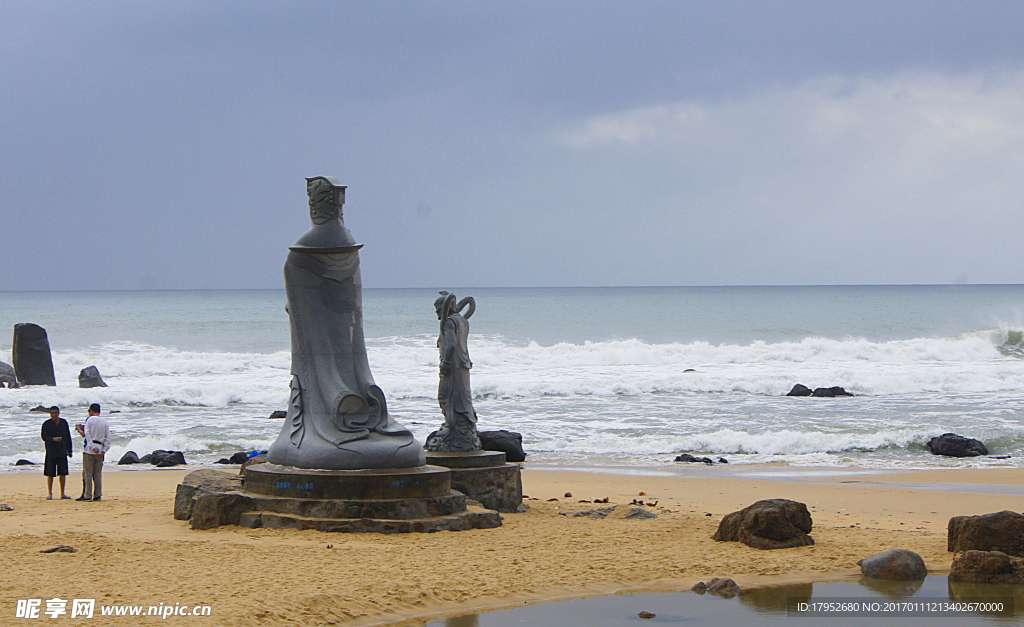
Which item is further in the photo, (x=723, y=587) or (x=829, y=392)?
(x=829, y=392)

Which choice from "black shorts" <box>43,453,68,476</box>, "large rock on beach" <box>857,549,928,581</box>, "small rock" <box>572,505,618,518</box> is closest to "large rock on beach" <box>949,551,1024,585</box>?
"large rock on beach" <box>857,549,928,581</box>

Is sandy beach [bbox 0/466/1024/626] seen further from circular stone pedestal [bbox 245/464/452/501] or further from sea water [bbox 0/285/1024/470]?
sea water [bbox 0/285/1024/470]

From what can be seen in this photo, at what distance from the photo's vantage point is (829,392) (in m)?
28.2

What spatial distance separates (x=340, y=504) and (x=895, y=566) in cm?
473

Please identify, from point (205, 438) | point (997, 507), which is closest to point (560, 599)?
point (997, 507)

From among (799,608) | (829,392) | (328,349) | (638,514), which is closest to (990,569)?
(799,608)

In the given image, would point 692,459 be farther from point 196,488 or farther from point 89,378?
point 89,378

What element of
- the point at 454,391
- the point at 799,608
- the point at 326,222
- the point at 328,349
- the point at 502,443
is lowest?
the point at 799,608

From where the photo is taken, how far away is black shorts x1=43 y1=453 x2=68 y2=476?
1218cm

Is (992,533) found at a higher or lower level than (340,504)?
lower

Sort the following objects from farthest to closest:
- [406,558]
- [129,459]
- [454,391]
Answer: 1. [129,459]
2. [454,391]
3. [406,558]

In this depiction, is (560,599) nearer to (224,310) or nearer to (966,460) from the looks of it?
(966,460)

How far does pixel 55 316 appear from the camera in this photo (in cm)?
7919

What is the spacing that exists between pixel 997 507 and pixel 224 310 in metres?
81.7
